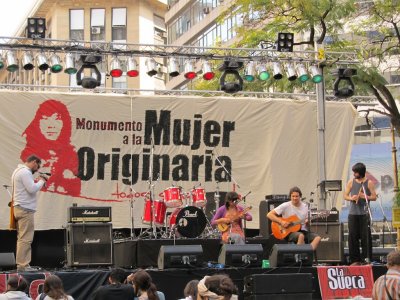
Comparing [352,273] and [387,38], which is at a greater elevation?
[387,38]

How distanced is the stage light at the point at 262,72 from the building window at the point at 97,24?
45.8 meters

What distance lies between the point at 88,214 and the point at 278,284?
395 centimetres

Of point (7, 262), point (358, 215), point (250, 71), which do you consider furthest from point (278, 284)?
point (250, 71)

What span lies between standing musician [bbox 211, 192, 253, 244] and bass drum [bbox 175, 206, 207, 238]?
69 centimetres

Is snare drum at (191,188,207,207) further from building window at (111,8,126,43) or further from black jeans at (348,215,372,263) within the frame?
building window at (111,8,126,43)

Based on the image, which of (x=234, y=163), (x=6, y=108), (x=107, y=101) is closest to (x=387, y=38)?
(x=234, y=163)

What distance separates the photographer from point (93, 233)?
14664 mm

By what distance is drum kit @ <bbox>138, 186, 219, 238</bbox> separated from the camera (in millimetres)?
15508

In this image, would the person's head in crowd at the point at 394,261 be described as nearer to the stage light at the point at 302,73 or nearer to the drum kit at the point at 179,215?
the drum kit at the point at 179,215

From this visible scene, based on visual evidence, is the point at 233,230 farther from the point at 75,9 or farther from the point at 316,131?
the point at 75,9

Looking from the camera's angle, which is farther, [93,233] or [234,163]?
[234,163]

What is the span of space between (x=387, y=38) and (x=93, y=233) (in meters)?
12.6

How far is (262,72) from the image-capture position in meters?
17.9

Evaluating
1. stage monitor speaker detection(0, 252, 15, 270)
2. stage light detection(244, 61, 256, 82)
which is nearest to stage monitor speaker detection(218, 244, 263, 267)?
stage monitor speaker detection(0, 252, 15, 270)
